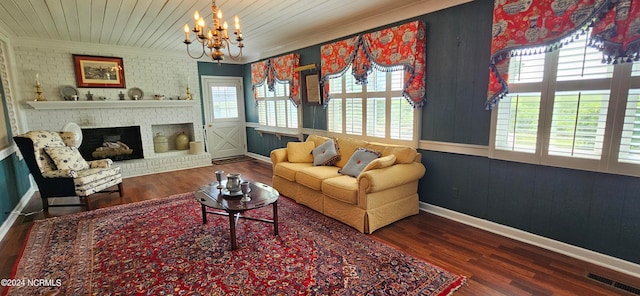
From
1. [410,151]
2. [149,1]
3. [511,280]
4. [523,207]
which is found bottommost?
[511,280]

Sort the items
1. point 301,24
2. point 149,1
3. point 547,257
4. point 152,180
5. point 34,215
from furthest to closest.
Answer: point 152,180 → point 301,24 → point 34,215 → point 149,1 → point 547,257

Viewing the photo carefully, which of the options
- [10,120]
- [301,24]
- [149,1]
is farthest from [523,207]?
[10,120]

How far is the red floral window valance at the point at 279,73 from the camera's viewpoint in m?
5.22

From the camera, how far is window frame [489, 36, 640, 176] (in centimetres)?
213

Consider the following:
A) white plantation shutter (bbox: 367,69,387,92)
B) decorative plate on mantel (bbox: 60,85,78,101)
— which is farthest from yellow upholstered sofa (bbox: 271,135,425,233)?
decorative plate on mantel (bbox: 60,85,78,101)

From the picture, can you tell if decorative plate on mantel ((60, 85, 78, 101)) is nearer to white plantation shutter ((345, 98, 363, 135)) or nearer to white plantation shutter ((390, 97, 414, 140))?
white plantation shutter ((345, 98, 363, 135))

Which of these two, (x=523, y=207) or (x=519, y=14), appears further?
(x=523, y=207)

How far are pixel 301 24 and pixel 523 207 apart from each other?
3.50 m

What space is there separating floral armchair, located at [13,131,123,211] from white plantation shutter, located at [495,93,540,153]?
4889mm

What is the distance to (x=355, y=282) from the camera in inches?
84.9

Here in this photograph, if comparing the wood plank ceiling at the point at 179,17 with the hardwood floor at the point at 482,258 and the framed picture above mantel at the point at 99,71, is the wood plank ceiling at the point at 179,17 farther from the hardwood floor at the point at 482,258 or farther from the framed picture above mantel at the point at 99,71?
the hardwood floor at the point at 482,258

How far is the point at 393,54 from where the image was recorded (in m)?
3.48

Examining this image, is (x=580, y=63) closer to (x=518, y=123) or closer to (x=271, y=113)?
(x=518, y=123)

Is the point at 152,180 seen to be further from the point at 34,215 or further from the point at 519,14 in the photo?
the point at 519,14
